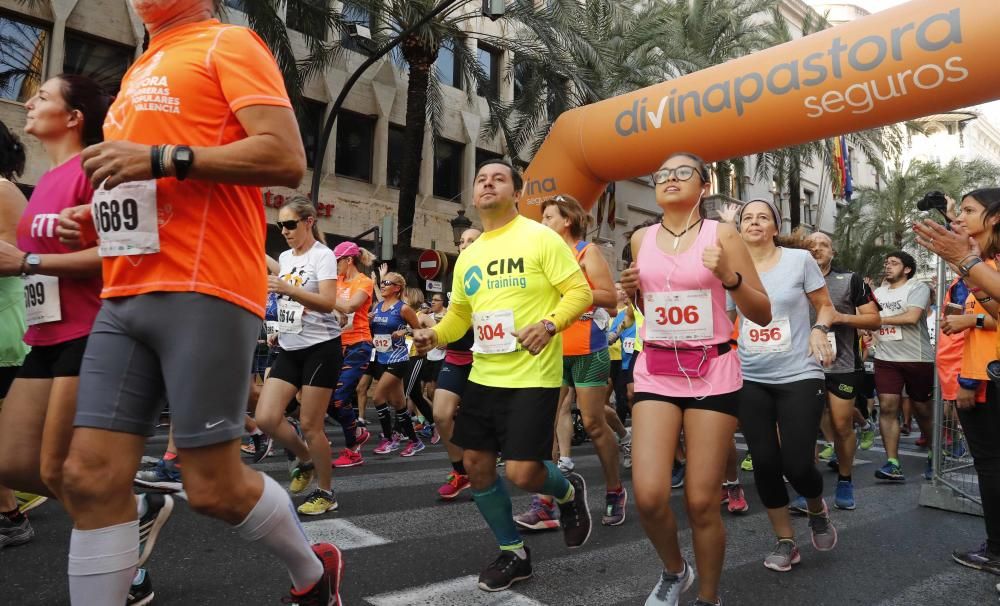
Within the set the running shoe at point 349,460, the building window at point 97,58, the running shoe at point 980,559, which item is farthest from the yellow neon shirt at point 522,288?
the building window at point 97,58

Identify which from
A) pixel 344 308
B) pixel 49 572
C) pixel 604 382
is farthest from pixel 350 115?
pixel 49 572

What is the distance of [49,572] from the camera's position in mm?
3262

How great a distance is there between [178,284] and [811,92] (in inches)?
280

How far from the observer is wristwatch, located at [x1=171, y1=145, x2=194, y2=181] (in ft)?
6.15

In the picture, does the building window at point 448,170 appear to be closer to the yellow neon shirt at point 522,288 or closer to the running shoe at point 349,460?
the running shoe at point 349,460

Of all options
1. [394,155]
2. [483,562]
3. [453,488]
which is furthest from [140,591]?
[394,155]

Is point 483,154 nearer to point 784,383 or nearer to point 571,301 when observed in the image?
point 784,383

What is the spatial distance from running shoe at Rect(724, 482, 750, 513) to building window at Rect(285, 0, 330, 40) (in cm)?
1247

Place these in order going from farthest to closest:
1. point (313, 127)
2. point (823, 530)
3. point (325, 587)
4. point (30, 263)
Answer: point (313, 127)
point (823, 530)
point (30, 263)
point (325, 587)

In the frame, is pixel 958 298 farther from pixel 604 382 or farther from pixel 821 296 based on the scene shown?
pixel 604 382

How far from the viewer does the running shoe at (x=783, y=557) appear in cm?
375

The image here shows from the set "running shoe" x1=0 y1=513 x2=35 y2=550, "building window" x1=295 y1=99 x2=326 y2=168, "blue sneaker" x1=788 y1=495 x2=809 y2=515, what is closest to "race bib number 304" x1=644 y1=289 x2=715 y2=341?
"blue sneaker" x1=788 y1=495 x2=809 y2=515

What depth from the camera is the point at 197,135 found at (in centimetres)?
203

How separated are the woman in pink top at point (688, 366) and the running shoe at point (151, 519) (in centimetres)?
181
